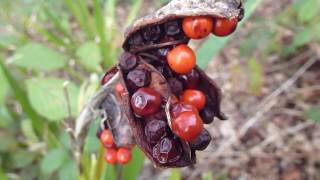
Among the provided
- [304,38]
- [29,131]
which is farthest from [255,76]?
[29,131]

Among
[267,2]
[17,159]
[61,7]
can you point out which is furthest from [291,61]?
[17,159]

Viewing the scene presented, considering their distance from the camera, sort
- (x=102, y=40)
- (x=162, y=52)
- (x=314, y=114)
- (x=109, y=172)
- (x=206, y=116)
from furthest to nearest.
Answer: (x=102, y=40) < (x=314, y=114) < (x=109, y=172) < (x=206, y=116) < (x=162, y=52)

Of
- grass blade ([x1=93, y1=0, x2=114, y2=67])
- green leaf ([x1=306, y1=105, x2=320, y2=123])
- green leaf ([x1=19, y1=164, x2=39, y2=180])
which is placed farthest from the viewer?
grass blade ([x1=93, y1=0, x2=114, y2=67])

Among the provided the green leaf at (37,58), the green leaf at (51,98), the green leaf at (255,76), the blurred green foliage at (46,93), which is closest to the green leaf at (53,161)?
the blurred green foliage at (46,93)

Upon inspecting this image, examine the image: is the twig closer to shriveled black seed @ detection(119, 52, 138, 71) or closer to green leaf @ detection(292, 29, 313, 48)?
green leaf @ detection(292, 29, 313, 48)

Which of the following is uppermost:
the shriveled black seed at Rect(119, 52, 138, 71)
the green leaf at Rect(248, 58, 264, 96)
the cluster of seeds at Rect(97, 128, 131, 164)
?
the shriveled black seed at Rect(119, 52, 138, 71)

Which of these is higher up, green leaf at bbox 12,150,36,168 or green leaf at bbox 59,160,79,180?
green leaf at bbox 59,160,79,180

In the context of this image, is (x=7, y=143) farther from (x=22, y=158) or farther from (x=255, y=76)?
(x=255, y=76)

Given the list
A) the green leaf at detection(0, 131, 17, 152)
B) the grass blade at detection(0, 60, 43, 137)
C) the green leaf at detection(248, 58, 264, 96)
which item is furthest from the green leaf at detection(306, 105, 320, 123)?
the green leaf at detection(0, 131, 17, 152)

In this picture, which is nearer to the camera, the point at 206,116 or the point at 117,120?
the point at 206,116
